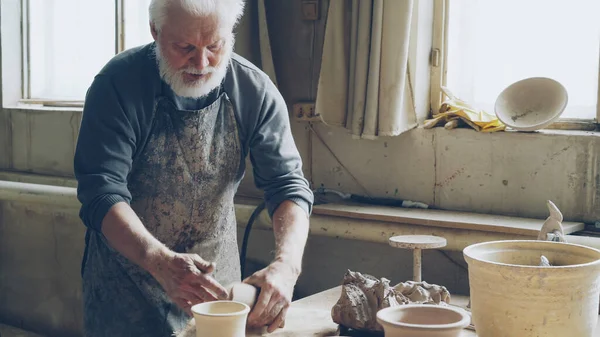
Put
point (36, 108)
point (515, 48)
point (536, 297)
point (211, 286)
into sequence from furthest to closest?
point (36, 108) < point (515, 48) < point (211, 286) < point (536, 297)

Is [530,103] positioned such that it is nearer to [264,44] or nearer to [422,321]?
[264,44]

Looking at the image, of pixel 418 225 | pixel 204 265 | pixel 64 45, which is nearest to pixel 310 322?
pixel 204 265

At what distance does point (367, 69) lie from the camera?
329 cm

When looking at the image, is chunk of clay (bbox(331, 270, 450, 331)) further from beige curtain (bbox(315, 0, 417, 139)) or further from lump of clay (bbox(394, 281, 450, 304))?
beige curtain (bbox(315, 0, 417, 139))

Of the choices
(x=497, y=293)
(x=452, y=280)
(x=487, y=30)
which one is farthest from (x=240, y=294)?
(x=487, y=30)

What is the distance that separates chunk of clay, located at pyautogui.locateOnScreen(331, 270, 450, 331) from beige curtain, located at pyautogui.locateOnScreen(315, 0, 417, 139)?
1315mm

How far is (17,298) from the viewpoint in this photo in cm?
522

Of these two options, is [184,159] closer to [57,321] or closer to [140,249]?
[140,249]

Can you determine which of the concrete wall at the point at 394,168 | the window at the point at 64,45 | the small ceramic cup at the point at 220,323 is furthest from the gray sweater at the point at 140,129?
the window at the point at 64,45

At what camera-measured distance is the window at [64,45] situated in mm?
4906

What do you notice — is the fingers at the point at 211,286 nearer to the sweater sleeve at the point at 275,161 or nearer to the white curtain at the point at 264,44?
the sweater sleeve at the point at 275,161

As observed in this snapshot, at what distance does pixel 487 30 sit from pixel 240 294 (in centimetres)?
200

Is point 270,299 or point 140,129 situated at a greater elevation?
point 140,129

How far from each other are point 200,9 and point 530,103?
5.14 ft
